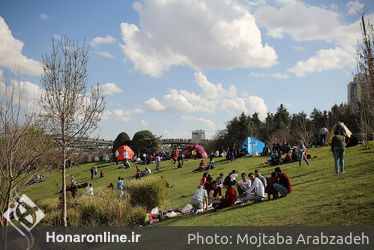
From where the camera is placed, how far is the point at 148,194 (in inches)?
579

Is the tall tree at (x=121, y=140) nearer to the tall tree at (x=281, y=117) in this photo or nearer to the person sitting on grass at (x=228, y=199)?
the tall tree at (x=281, y=117)

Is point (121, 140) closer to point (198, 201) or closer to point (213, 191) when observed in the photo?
point (213, 191)

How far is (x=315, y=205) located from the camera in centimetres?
819

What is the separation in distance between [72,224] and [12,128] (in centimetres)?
586

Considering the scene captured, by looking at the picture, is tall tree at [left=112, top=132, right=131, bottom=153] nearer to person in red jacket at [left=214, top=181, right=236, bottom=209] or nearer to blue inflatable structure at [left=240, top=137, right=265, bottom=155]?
blue inflatable structure at [left=240, top=137, right=265, bottom=155]

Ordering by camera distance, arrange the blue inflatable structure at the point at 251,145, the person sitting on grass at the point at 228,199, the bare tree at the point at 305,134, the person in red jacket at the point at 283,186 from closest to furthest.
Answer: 1. the person in red jacket at the point at 283,186
2. the person sitting on grass at the point at 228,199
3. the blue inflatable structure at the point at 251,145
4. the bare tree at the point at 305,134

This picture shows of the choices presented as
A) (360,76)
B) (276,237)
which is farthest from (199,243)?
(360,76)

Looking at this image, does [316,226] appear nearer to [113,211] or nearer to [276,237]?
[276,237]

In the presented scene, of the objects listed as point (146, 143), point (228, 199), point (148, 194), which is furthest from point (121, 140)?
point (228, 199)

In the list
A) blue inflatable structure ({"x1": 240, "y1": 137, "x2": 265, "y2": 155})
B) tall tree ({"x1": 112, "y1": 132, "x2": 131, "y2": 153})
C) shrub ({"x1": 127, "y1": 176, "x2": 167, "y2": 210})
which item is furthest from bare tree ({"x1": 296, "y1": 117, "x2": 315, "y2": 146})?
tall tree ({"x1": 112, "y1": 132, "x2": 131, "y2": 153})

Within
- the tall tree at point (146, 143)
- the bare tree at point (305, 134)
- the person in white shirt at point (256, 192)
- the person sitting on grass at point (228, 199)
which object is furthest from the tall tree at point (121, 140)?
the person in white shirt at point (256, 192)

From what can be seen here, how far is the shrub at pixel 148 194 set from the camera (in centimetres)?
1458

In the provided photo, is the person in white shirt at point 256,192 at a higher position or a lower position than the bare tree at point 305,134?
lower

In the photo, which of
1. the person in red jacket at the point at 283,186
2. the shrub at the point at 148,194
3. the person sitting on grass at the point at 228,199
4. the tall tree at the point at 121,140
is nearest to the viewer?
the person in red jacket at the point at 283,186
